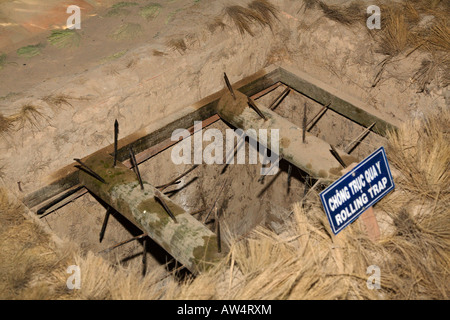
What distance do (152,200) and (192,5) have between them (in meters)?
2.36

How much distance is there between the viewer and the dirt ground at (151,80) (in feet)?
15.6

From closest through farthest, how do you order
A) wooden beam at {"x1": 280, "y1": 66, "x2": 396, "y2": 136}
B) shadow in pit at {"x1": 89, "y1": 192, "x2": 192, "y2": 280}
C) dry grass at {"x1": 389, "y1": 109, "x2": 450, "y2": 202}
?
dry grass at {"x1": 389, "y1": 109, "x2": 450, "y2": 202}
shadow in pit at {"x1": 89, "y1": 192, "x2": 192, "y2": 280}
wooden beam at {"x1": 280, "y1": 66, "x2": 396, "y2": 136}

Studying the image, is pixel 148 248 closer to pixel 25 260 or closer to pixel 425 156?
pixel 25 260

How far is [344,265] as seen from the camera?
3.69m

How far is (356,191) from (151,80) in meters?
2.28

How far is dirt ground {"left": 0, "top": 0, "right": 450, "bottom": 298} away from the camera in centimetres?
476

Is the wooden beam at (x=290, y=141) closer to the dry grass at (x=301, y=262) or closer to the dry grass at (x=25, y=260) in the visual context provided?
the dry grass at (x=301, y=262)

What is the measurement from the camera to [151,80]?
17.1ft

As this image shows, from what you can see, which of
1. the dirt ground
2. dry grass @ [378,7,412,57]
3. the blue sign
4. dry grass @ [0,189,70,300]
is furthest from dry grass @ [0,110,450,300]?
dry grass @ [378,7,412,57]

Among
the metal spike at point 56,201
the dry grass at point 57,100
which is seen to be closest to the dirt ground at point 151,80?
the dry grass at point 57,100

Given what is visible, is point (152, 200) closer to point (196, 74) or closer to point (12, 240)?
point (12, 240)

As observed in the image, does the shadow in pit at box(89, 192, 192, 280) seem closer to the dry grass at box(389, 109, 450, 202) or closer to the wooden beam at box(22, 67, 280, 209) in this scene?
the wooden beam at box(22, 67, 280, 209)

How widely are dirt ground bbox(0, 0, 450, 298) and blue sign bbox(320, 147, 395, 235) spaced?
5.71 ft
